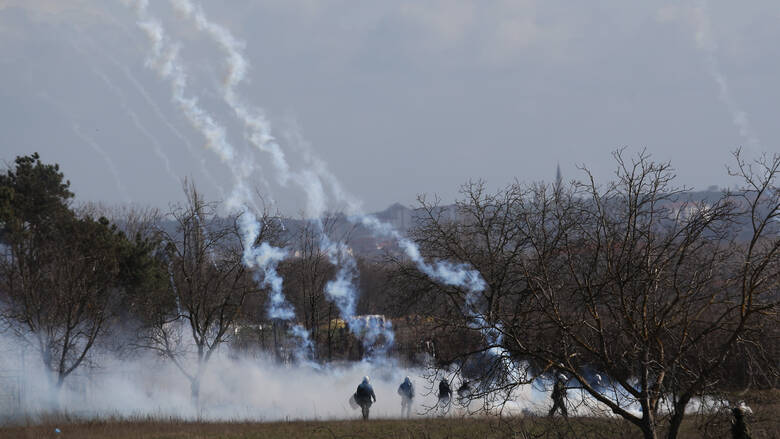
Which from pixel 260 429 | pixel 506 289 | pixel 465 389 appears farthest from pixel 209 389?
pixel 465 389

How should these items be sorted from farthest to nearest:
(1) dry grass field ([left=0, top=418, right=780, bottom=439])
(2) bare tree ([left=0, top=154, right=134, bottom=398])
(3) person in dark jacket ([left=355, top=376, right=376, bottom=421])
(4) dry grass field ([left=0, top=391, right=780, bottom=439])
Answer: (2) bare tree ([left=0, top=154, right=134, bottom=398])
(3) person in dark jacket ([left=355, top=376, right=376, bottom=421])
(1) dry grass field ([left=0, top=418, right=780, bottom=439])
(4) dry grass field ([left=0, top=391, right=780, bottom=439])

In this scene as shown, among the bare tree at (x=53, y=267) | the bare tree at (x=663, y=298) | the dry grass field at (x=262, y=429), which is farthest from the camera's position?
the bare tree at (x=53, y=267)

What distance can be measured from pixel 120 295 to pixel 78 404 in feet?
25.3

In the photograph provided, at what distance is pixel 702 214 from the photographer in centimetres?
840

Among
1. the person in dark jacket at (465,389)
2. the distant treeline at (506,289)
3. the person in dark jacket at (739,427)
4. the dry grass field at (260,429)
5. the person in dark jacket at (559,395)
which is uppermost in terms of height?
the distant treeline at (506,289)

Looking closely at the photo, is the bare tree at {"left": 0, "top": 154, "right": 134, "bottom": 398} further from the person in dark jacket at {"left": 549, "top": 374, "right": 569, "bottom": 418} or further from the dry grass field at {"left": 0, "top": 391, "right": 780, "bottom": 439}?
the person in dark jacket at {"left": 549, "top": 374, "right": 569, "bottom": 418}

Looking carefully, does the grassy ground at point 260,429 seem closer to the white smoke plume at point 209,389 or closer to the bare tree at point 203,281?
the white smoke plume at point 209,389

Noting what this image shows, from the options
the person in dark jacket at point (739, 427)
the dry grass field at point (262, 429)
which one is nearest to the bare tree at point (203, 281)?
the dry grass field at point (262, 429)

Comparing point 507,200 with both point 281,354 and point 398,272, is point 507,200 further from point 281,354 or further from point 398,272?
point 281,354

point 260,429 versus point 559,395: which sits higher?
point 559,395

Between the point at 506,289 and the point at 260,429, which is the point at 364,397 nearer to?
the point at 260,429

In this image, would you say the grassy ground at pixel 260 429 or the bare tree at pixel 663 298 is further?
the grassy ground at pixel 260 429

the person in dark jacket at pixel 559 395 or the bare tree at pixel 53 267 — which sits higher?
the bare tree at pixel 53 267

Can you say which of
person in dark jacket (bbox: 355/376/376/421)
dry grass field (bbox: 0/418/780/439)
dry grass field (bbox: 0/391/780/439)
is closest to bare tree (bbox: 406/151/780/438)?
dry grass field (bbox: 0/391/780/439)
